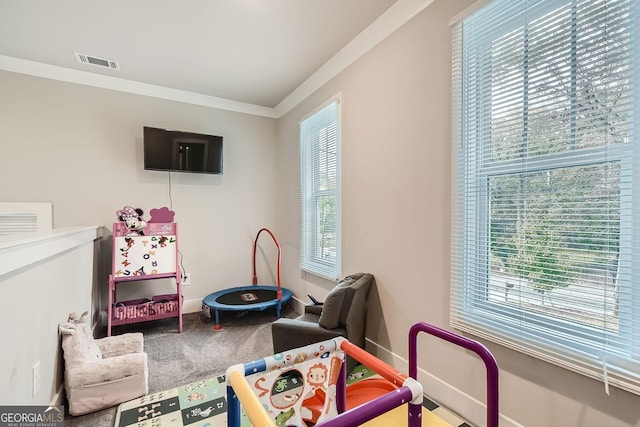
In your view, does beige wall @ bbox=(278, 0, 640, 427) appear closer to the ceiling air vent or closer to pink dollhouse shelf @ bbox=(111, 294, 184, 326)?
pink dollhouse shelf @ bbox=(111, 294, 184, 326)

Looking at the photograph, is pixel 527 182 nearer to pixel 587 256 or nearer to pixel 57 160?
pixel 587 256

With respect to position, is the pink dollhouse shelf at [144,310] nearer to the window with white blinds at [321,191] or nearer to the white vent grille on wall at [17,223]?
the white vent grille on wall at [17,223]

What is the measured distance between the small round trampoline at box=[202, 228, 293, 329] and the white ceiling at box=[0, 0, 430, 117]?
206 cm

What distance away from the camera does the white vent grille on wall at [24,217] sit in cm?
291

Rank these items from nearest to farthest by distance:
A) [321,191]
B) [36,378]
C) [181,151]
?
[36,378] < [321,191] < [181,151]

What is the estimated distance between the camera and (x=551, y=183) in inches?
56.9

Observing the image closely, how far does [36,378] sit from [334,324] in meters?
1.79

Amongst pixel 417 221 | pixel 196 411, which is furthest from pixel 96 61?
pixel 417 221

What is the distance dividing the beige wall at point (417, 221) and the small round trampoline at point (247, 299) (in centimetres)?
113

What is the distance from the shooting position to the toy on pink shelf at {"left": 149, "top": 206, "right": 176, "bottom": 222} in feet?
11.3

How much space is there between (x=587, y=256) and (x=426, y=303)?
97cm

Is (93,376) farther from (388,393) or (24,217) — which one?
(24,217)

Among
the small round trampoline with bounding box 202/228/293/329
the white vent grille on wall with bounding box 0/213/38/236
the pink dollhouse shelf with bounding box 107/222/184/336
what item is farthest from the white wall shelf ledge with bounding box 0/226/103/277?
the small round trampoline with bounding box 202/228/293/329

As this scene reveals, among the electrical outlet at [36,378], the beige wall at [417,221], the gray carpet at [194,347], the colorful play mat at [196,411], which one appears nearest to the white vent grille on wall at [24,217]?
the gray carpet at [194,347]
